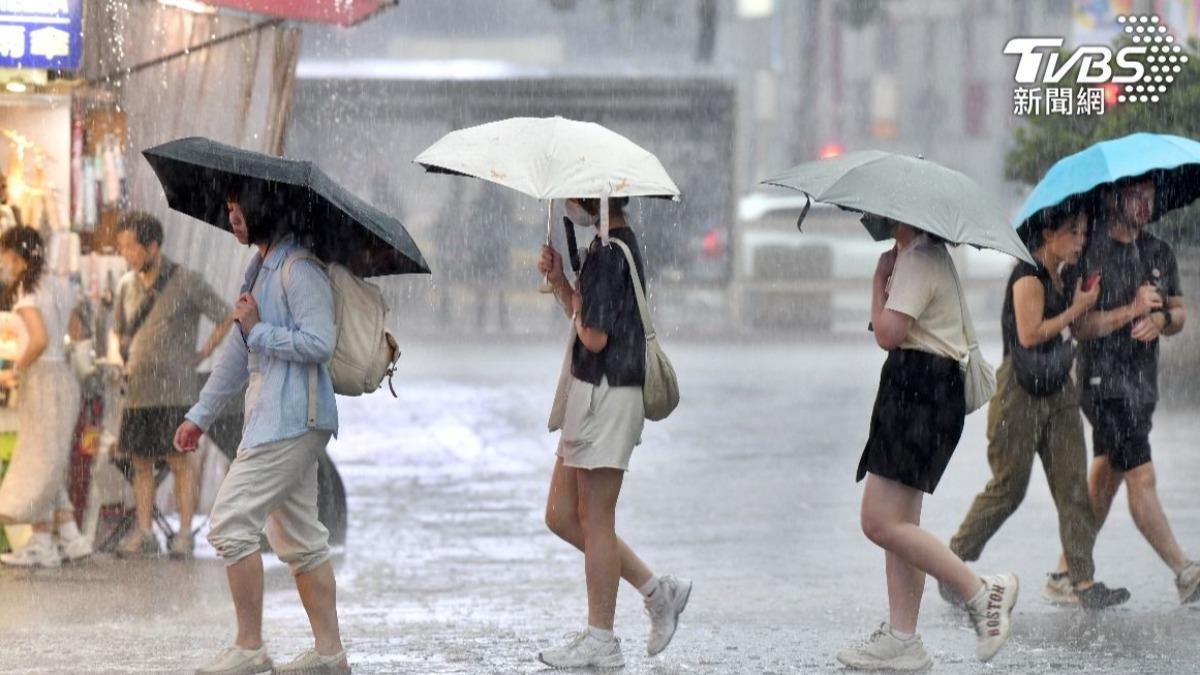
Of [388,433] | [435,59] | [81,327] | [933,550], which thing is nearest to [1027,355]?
[933,550]

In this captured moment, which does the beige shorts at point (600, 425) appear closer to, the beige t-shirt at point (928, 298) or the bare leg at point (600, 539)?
the bare leg at point (600, 539)

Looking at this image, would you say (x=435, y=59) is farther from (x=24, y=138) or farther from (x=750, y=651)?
(x=750, y=651)

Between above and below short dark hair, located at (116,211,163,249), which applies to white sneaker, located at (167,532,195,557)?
below

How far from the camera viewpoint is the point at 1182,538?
9.45 m

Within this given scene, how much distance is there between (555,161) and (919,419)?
4.86 feet

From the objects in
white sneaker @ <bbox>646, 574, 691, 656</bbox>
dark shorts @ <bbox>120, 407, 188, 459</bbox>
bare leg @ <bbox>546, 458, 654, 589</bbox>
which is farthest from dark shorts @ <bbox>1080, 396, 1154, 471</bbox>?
dark shorts @ <bbox>120, 407, 188, 459</bbox>

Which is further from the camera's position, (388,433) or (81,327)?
(388,433)

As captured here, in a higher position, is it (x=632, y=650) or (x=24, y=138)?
(x=24, y=138)

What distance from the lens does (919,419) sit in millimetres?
6285

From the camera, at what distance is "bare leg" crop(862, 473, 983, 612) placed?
20.6 feet

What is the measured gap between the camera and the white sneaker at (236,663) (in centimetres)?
612

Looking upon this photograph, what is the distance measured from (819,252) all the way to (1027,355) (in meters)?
18.3

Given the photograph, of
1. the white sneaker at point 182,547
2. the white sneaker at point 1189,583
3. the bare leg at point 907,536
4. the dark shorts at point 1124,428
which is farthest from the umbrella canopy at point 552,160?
the white sneaker at point 182,547

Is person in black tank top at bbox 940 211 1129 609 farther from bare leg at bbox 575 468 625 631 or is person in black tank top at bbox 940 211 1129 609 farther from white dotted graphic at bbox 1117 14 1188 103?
white dotted graphic at bbox 1117 14 1188 103
